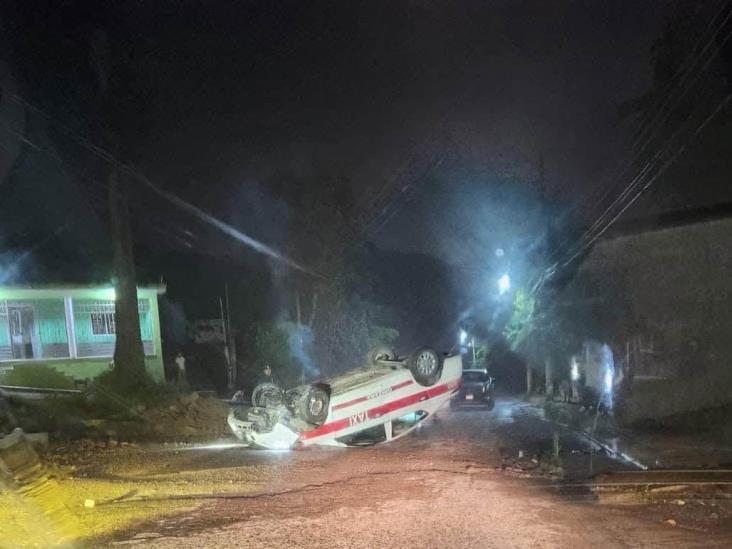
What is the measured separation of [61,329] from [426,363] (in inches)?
612

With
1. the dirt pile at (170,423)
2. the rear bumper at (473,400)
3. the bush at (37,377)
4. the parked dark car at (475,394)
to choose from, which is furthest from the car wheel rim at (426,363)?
the bush at (37,377)

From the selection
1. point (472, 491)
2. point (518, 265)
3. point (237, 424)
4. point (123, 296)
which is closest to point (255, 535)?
point (472, 491)

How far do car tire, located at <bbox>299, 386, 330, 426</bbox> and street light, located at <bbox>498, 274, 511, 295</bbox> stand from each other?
18578 millimetres

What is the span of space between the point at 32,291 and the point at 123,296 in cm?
438

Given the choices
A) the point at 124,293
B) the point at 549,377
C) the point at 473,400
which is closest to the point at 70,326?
the point at 124,293

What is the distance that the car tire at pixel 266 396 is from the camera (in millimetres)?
10602

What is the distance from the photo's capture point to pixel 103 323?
2275cm

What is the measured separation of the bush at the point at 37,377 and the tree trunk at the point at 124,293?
10.1 ft

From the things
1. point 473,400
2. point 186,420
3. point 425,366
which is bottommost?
point 473,400

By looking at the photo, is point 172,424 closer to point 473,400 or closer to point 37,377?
point 37,377

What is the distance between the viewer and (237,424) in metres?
10.9

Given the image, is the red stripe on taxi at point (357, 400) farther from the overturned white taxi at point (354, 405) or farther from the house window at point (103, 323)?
the house window at point (103, 323)

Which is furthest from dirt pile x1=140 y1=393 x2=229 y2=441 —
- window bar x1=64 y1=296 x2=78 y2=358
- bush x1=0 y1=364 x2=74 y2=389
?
window bar x1=64 y1=296 x2=78 y2=358

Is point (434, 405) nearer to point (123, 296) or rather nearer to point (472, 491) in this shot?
point (472, 491)
